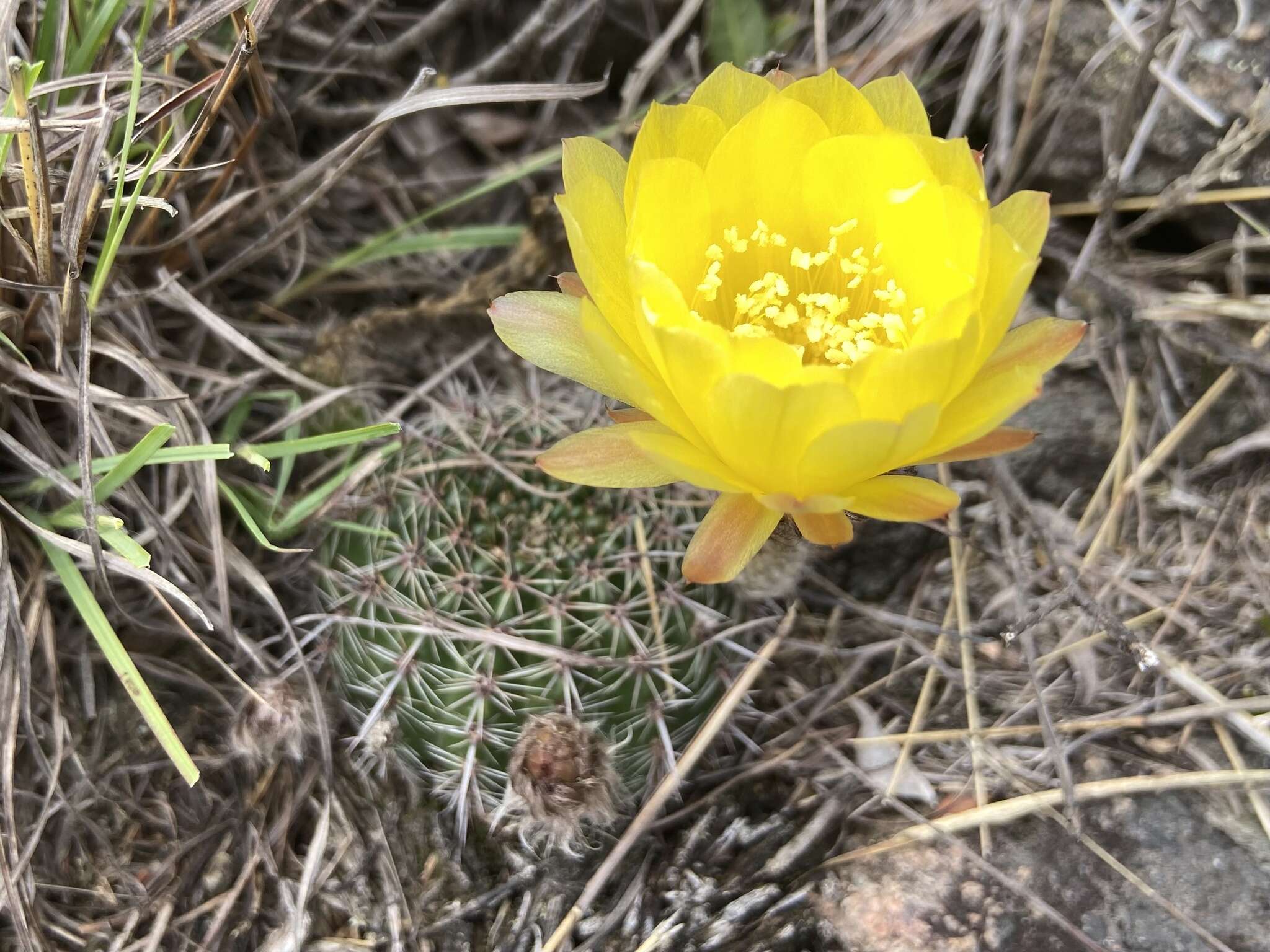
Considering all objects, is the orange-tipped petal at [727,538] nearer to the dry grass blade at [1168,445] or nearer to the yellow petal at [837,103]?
the yellow petal at [837,103]

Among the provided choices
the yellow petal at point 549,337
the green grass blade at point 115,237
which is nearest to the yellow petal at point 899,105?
the yellow petal at point 549,337

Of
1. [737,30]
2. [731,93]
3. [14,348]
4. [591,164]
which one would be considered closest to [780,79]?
[731,93]

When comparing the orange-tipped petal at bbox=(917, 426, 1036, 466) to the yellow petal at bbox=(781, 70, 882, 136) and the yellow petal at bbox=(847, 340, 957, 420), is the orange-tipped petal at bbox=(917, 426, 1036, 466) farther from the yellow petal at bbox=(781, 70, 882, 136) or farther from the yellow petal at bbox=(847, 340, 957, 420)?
the yellow petal at bbox=(781, 70, 882, 136)

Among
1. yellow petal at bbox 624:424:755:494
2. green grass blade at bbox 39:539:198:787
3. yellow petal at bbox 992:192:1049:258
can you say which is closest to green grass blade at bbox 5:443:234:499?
green grass blade at bbox 39:539:198:787

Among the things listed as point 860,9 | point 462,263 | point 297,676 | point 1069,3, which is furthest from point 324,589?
point 1069,3

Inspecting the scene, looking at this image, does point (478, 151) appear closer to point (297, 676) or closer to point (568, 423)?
point (568, 423)
